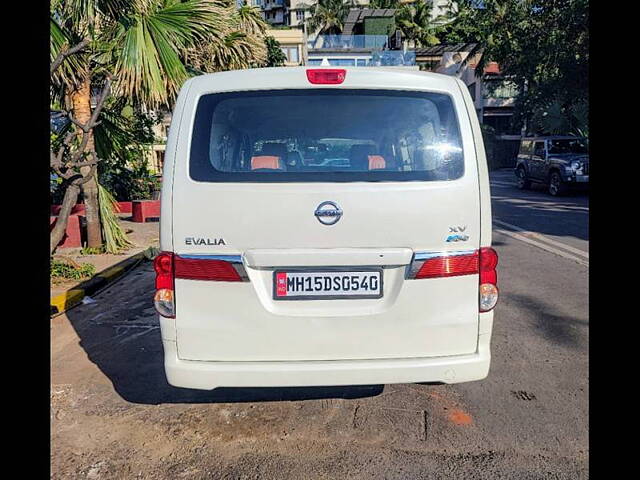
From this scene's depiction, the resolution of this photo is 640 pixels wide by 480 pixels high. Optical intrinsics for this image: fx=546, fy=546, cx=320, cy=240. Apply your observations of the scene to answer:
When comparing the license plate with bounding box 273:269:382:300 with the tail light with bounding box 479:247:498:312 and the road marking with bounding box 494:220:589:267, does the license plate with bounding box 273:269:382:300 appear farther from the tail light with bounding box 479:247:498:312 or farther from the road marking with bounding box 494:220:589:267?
the road marking with bounding box 494:220:589:267

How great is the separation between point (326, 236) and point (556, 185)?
1746 cm

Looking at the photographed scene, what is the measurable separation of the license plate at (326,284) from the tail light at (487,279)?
1.85 ft

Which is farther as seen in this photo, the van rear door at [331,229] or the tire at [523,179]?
the tire at [523,179]

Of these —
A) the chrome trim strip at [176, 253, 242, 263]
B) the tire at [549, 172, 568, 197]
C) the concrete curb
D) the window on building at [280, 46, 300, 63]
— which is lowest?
the concrete curb

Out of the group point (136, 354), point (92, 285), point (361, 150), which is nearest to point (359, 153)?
point (361, 150)

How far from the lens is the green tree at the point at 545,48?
68.5 ft

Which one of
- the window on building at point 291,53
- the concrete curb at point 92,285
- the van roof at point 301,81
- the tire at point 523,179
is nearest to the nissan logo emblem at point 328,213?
the van roof at point 301,81

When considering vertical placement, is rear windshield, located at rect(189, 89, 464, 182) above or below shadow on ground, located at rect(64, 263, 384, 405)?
above

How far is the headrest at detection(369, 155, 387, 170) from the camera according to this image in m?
2.95

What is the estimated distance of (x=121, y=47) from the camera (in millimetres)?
7312

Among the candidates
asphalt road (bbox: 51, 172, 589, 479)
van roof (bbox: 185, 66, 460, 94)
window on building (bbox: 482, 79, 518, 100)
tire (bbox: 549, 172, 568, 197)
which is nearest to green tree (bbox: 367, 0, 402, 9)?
window on building (bbox: 482, 79, 518, 100)

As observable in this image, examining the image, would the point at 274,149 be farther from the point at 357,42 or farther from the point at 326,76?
the point at 357,42

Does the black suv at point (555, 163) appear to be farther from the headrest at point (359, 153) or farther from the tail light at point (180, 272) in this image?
the tail light at point (180, 272)

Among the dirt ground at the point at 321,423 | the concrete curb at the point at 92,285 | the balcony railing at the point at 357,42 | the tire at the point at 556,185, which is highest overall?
the balcony railing at the point at 357,42
